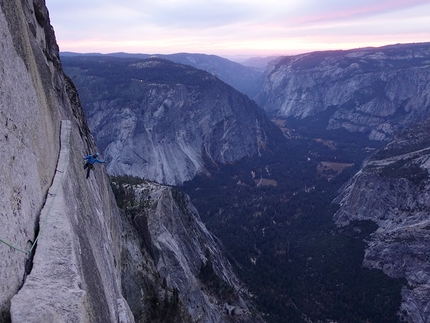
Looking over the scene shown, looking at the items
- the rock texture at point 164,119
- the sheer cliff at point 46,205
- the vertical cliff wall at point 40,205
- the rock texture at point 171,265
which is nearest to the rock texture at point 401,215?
the rock texture at point 171,265

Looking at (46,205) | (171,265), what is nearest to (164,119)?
(171,265)

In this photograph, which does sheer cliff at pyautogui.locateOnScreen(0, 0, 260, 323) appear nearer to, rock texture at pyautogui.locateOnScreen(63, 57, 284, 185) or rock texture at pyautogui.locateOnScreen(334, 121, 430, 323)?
rock texture at pyautogui.locateOnScreen(334, 121, 430, 323)

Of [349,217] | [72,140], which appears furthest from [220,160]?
[72,140]

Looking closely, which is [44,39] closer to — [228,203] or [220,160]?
[228,203]

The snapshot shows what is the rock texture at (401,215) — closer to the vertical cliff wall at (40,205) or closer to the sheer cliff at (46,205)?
the sheer cliff at (46,205)

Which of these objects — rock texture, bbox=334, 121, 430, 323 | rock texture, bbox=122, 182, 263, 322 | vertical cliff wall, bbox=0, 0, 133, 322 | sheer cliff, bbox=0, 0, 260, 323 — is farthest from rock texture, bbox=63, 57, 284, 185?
vertical cliff wall, bbox=0, 0, 133, 322
